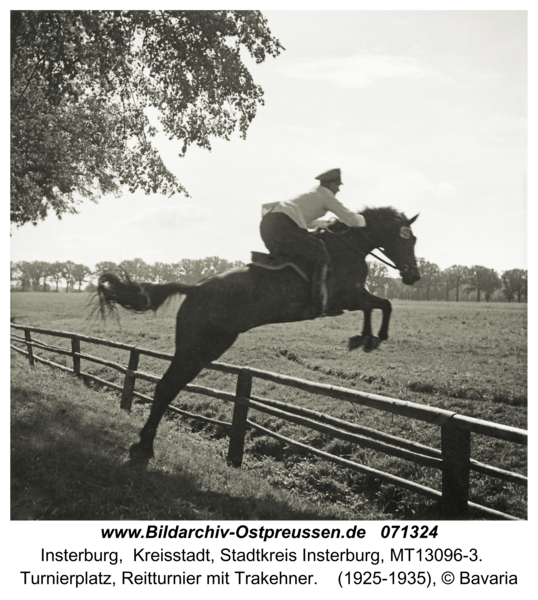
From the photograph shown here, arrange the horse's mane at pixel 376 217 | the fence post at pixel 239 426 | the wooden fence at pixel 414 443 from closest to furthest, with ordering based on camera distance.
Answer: the horse's mane at pixel 376 217
the wooden fence at pixel 414 443
the fence post at pixel 239 426

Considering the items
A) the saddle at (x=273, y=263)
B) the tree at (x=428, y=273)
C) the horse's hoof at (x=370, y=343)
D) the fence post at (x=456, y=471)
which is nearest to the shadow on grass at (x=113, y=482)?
the fence post at (x=456, y=471)

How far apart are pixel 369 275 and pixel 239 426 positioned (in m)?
2.82

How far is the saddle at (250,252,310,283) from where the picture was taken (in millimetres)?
3572

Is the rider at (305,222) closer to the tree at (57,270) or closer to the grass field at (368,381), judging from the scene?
the grass field at (368,381)

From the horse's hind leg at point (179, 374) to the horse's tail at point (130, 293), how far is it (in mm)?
485

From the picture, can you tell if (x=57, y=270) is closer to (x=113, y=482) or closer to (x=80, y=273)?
(x=80, y=273)

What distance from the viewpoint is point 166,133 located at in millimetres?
4496

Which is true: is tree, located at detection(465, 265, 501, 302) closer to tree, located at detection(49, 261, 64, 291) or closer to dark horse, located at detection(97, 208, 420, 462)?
dark horse, located at detection(97, 208, 420, 462)

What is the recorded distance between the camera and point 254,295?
12.0 ft

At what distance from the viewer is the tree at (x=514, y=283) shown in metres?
4.25

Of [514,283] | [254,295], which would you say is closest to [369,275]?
[254,295]
